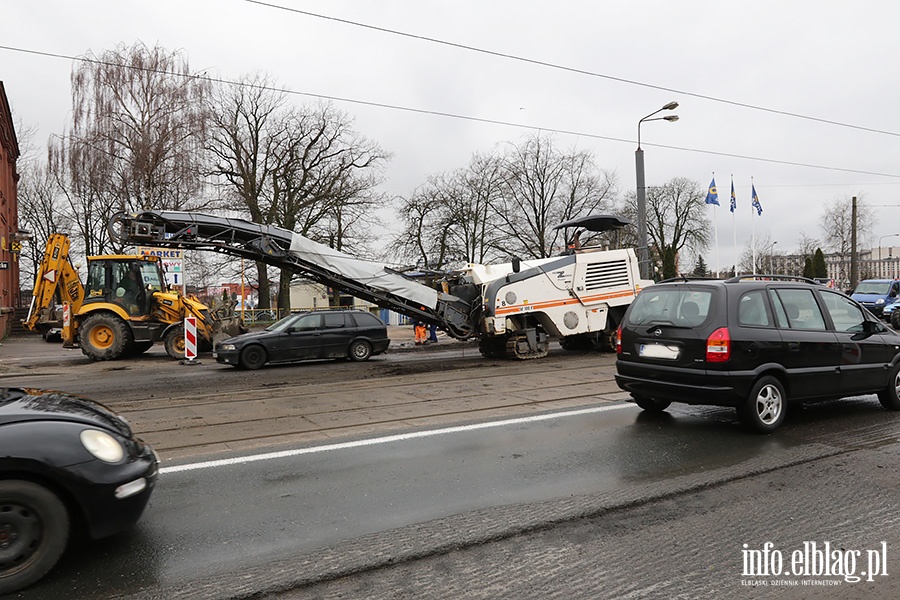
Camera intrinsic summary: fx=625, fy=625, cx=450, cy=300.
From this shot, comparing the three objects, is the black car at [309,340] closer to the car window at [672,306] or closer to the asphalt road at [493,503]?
the asphalt road at [493,503]

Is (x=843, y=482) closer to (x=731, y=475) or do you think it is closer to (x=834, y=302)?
(x=731, y=475)

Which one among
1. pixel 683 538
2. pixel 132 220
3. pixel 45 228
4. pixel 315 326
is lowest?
pixel 683 538

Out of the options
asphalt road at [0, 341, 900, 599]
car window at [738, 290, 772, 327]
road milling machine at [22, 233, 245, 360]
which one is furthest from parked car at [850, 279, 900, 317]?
road milling machine at [22, 233, 245, 360]

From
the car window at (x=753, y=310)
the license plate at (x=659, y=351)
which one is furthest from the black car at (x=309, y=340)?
the car window at (x=753, y=310)

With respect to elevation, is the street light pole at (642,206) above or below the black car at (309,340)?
above

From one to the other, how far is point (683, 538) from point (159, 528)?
11.4 feet

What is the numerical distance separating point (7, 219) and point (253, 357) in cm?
2530

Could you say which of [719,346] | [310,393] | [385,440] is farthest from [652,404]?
[310,393]

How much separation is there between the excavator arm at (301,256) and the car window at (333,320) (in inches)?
67.3

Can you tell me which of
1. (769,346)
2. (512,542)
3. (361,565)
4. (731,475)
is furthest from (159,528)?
(769,346)

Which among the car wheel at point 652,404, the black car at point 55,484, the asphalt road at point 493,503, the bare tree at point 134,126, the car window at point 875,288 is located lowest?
the asphalt road at point 493,503

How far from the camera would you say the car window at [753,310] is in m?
6.63

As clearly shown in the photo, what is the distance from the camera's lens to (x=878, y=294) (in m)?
28.1

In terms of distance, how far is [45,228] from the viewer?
46.3m
